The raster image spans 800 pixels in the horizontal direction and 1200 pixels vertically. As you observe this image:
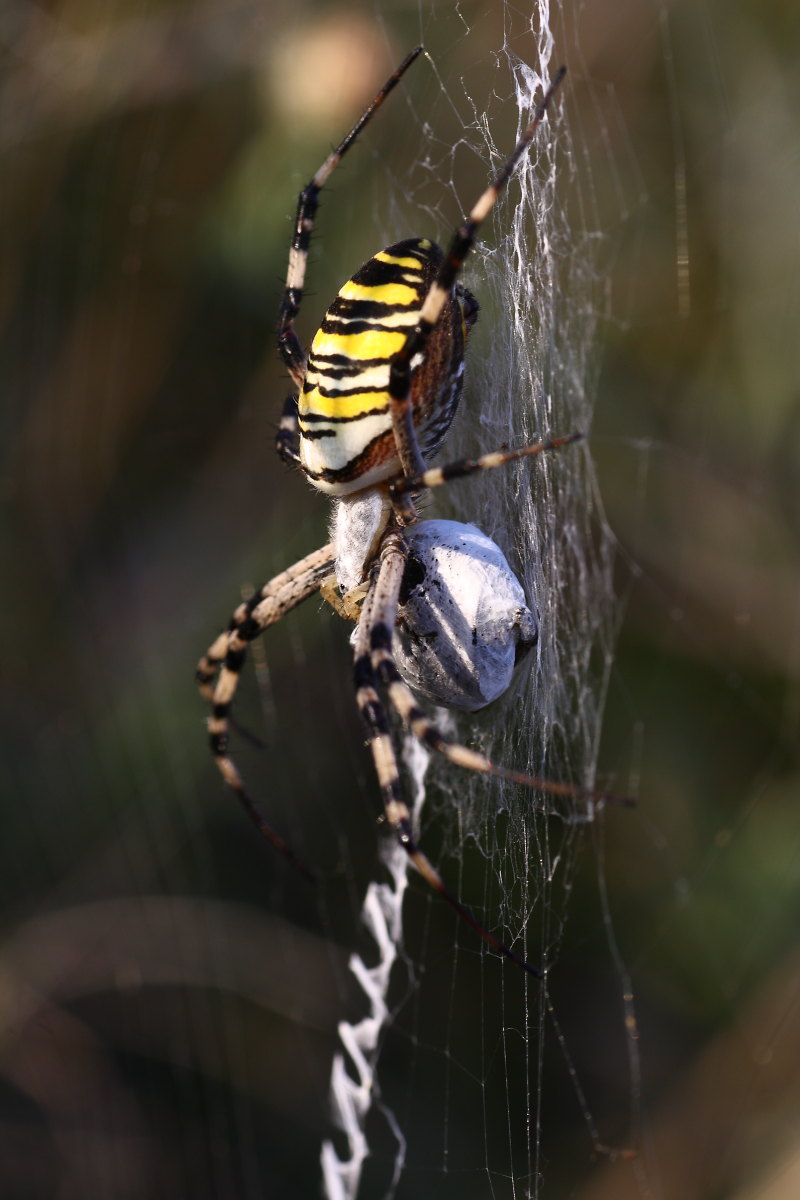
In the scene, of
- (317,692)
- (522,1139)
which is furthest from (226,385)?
(522,1139)

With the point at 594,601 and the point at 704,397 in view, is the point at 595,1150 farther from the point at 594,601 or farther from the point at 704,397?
the point at 704,397

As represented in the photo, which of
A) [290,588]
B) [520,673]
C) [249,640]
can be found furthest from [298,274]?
[520,673]

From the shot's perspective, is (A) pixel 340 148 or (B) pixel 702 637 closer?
(A) pixel 340 148

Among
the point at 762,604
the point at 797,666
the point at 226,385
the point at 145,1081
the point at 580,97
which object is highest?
the point at 580,97

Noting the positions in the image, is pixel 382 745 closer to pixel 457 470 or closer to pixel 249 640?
pixel 457 470

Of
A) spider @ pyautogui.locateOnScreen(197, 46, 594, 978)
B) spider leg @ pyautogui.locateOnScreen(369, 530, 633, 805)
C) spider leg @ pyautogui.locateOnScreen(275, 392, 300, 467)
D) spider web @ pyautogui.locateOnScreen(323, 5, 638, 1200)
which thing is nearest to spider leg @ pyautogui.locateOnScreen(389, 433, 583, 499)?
spider @ pyautogui.locateOnScreen(197, 46, 594, 978)

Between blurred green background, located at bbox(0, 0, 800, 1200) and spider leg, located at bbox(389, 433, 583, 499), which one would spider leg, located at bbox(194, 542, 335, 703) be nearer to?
spider leg, located at bbox(389, 433, 583, 499)

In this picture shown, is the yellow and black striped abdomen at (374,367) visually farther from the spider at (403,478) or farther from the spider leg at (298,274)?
the spider leg at (298,274)

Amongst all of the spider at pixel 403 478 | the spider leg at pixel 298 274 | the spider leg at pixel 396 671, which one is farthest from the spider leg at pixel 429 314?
the spider leg at pixel 298 274
